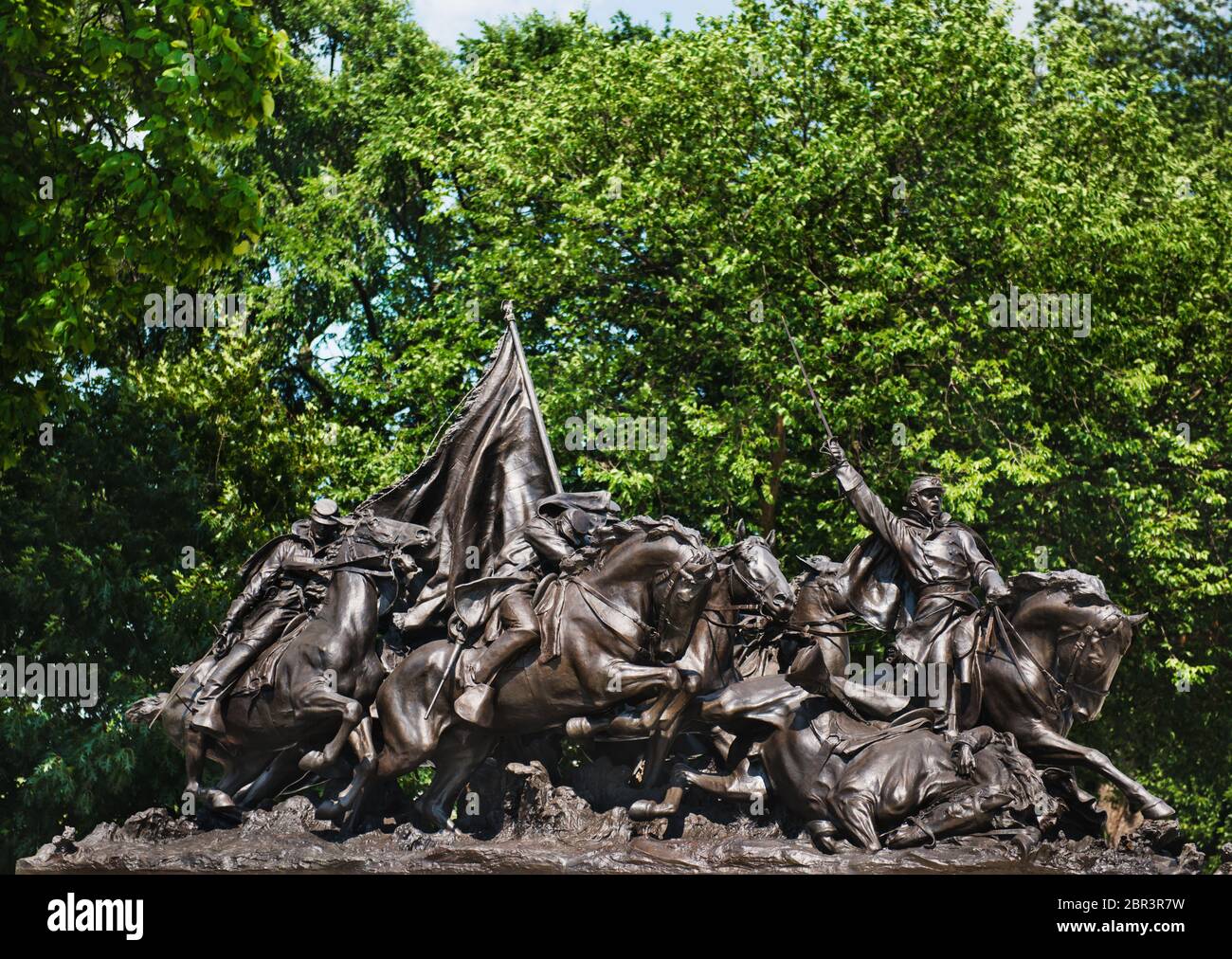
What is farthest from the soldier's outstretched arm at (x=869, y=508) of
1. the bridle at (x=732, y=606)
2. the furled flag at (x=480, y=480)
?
the furled flag at (x=480, y=480)

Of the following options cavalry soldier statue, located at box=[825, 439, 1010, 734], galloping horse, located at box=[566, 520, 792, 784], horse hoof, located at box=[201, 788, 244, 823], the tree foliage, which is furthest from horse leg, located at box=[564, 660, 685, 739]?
the tree foliage

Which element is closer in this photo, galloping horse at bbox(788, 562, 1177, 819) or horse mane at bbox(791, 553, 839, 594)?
galloping horse at bbox(788, 562, 1177, 819)

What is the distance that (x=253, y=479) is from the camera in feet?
76.8

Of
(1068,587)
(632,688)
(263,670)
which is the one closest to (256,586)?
(263,670)

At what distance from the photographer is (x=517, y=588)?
13711 millimetres

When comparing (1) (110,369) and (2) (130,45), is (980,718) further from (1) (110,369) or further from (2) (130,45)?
(1) (110,369)

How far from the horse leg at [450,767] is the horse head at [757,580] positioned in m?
2.37

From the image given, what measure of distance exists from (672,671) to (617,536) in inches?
46.4

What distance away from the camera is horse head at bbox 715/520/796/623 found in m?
13.0

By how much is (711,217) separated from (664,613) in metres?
10.6

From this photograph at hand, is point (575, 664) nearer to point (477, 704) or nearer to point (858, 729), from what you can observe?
point (477, 704)

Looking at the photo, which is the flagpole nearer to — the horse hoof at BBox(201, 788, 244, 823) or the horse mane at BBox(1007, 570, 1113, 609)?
the horse hoof at BBox(201, 788, 244, 823)

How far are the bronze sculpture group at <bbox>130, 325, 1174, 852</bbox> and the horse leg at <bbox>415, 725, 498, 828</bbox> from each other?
0.02 meters

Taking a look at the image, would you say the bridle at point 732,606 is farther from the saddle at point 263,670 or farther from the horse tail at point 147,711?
the horse tail at point 147,711
